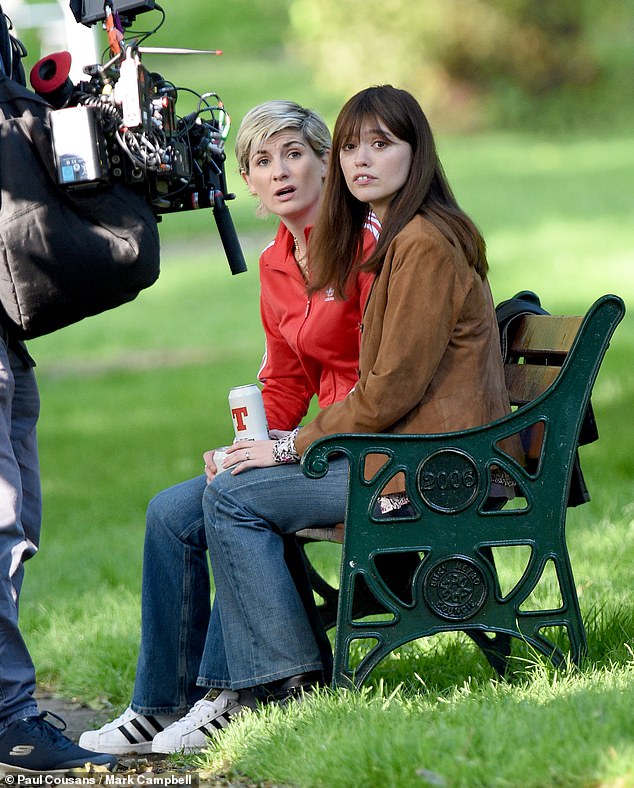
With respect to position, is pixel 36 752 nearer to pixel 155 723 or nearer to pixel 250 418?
pixel 155 723

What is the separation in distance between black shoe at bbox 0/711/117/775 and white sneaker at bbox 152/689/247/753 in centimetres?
22

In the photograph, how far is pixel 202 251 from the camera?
27.2 metres

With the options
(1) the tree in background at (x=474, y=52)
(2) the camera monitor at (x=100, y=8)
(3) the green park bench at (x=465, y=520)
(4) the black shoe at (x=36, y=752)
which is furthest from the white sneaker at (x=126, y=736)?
(1) the tree in background at (x=474, y=52)

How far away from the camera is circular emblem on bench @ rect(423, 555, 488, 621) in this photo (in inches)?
143

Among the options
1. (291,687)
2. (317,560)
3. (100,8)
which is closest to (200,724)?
(291,687)

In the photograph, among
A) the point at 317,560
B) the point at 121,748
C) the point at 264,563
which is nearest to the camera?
the point at 264,563

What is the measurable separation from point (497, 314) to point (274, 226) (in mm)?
23203

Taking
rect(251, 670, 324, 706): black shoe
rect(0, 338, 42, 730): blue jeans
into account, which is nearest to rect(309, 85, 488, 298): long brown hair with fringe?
rect(0, 338, 42, 730): blue jeans

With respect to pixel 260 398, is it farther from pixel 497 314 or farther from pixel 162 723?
pixel 162 723

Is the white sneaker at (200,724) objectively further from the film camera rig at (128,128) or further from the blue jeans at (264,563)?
the film camera rig at (128,128)

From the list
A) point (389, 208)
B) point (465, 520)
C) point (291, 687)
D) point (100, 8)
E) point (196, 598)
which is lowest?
point (291, 687)

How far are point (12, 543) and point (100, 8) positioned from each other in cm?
155

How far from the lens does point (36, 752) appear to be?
3664mm

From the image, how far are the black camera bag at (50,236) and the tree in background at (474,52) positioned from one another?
3702 centimetres
